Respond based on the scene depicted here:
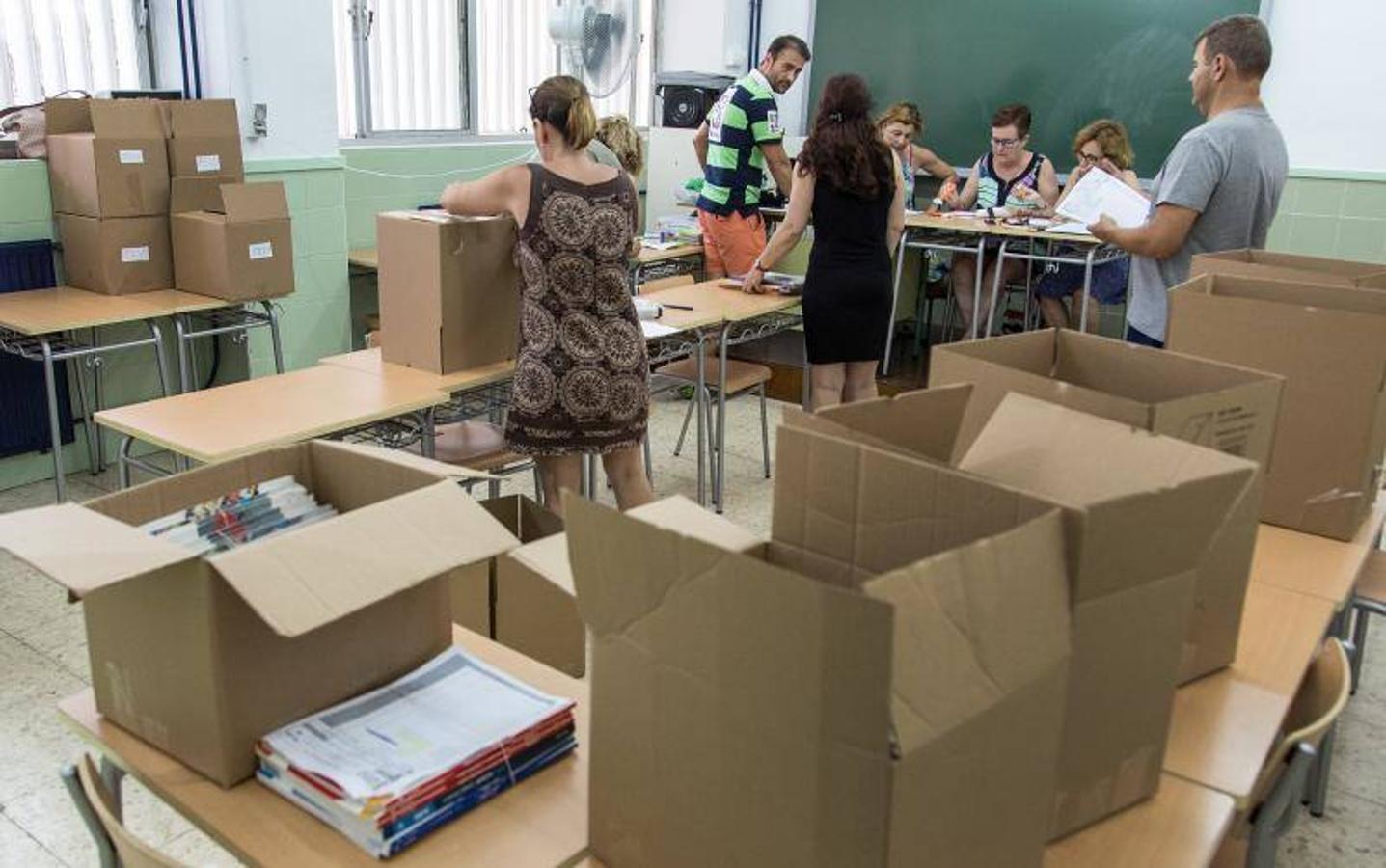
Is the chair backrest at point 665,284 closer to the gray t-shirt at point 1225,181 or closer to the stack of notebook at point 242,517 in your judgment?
the gray t-shirt at point 1225,181

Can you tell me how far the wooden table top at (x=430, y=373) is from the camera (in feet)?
9.94

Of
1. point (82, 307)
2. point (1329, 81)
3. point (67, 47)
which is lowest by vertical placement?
point (82, 307)

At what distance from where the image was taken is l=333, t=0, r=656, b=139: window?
557 cm

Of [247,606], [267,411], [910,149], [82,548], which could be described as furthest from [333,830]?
[910,149]

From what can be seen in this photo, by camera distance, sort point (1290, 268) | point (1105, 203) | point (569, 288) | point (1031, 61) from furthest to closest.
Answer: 1. point (1031, 61)
2. point (1105, 203)
3. point (569, 288)
4. point (1290, 268)

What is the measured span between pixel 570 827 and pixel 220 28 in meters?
4.13

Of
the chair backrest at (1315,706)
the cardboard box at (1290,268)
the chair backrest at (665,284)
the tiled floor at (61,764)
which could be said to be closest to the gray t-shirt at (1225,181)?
the cardboard box at (1290,268)

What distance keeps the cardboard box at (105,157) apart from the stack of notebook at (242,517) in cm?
296

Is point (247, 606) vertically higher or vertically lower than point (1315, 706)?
higher

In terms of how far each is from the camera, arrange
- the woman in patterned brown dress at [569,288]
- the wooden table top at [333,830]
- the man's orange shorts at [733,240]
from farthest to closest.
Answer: the man's orange shorts at [733,240]
the woman in patterned brown dress at [569,288]
the wooden table top at [333,830]

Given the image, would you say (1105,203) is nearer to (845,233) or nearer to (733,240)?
(845,233)

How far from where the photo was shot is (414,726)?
1.24m

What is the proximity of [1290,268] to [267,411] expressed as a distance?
7.62ft

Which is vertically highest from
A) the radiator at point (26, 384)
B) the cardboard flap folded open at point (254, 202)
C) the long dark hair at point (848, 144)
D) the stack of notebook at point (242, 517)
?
the long dark hair at point (848, 144)
